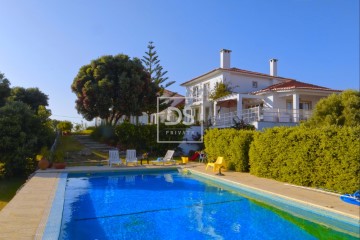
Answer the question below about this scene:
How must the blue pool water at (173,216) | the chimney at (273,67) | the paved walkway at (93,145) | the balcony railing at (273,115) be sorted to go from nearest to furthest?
the blue pool water at (173,216) → the balcony railing at (273,115) → the paved walkway at (93,145) → the chimney at (273,67)

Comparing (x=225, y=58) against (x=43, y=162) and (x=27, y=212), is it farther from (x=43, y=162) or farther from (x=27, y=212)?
(x=27, y=212)

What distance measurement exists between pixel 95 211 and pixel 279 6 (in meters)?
10.7

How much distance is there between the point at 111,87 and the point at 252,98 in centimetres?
1249

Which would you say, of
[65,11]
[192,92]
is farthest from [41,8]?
[192,92]

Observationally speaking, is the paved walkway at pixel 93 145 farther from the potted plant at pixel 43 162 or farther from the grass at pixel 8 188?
the grass at pixel 8 188

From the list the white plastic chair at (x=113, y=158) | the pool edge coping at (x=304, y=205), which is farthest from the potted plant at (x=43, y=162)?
the pool edge coping at (x=304, y=205)

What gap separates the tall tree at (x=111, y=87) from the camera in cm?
2578

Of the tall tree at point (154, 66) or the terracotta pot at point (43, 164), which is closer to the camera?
the terracotta pot at point (43, 164)

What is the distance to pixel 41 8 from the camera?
557 inches

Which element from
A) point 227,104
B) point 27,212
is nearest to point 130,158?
point 27,212

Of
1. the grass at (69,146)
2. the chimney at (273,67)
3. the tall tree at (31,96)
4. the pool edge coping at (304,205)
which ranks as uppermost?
the chimney at (273,67)

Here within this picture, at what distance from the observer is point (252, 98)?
1057 inches

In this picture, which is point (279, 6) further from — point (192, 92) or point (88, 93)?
point (192, 92)

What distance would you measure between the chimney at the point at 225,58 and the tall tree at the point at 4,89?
19841 mm
